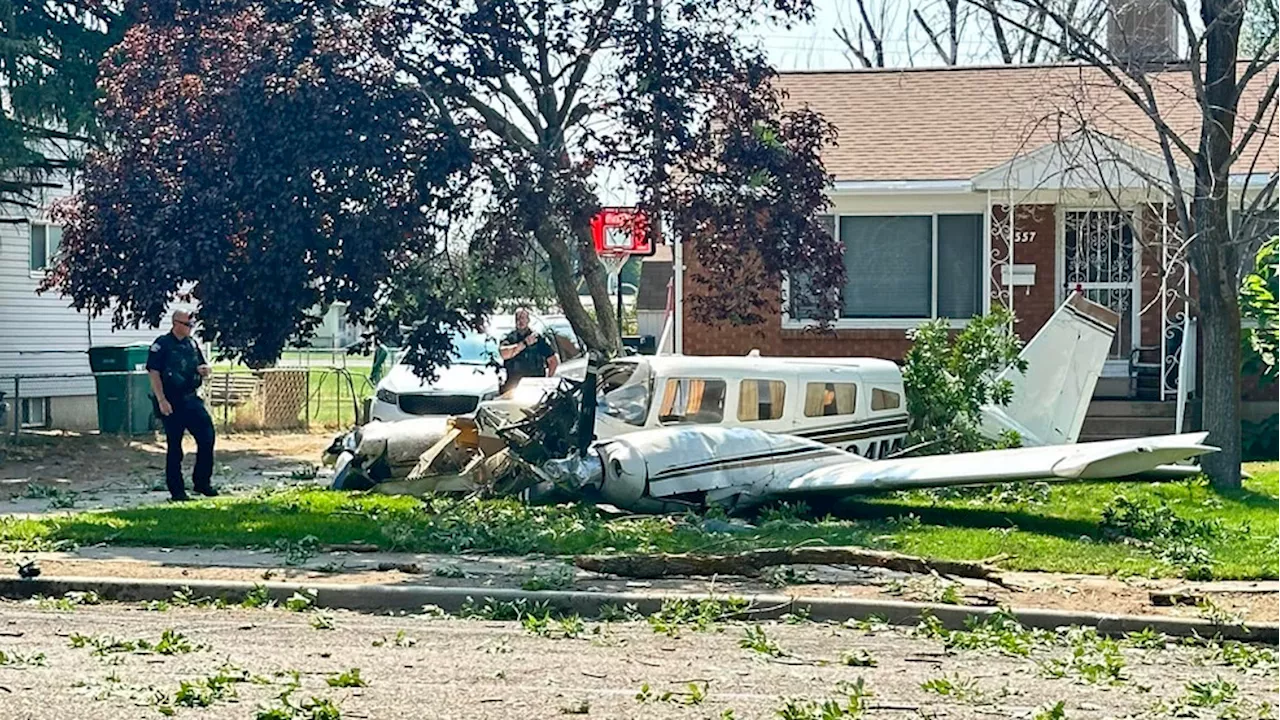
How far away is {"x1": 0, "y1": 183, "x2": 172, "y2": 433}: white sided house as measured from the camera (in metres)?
29.2

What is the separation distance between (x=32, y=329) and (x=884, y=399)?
17.0 metres

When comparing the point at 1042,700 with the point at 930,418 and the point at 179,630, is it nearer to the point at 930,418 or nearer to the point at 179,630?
the point at 179,630

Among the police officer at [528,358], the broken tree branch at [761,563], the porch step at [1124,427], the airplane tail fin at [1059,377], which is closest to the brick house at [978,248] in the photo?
the porch step at [1124,427]

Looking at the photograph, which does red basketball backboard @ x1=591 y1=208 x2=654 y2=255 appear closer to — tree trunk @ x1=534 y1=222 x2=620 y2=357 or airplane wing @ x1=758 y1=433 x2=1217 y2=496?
tree trunk @ x1=534 y1=222 x2=620 y2=357

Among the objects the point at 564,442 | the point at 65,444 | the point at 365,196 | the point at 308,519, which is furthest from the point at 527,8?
the point at 65,444

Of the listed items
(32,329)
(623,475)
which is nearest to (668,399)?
(623,475)

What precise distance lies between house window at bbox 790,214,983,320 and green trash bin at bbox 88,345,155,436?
1105cm

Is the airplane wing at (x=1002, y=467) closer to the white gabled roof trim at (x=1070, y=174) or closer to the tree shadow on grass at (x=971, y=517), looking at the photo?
the tree shadow on grass at (x=971, y=517)

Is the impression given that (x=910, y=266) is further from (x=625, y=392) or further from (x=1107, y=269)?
(x=625, y=392)

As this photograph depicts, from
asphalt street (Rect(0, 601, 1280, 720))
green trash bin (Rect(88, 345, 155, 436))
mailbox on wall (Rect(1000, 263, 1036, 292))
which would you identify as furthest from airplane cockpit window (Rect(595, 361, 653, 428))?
green trash bin (Rect(88, 345, 155, 436))

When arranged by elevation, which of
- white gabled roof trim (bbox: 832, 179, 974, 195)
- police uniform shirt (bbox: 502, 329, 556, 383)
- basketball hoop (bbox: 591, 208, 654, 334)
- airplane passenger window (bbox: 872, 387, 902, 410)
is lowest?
airplane passenger window (bbox: 872, 387, 902, 410)

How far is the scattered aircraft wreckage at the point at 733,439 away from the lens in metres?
15.6

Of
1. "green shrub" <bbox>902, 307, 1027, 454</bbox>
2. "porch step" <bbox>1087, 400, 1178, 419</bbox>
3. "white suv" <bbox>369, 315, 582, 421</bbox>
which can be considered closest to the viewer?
"green shrub" <bbox>902, 307, 1027, 454</bbox>

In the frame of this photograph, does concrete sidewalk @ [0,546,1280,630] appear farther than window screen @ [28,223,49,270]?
No
